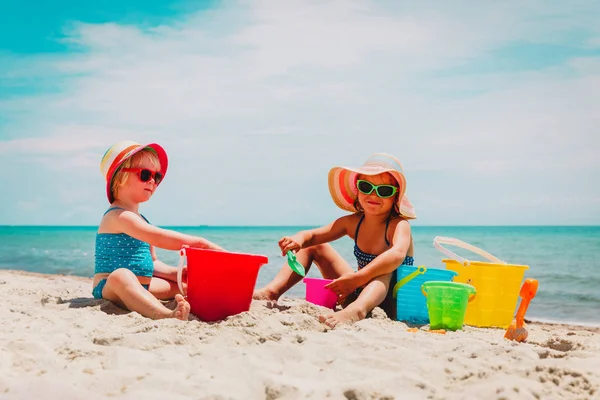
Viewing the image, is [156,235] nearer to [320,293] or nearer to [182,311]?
[182,311]

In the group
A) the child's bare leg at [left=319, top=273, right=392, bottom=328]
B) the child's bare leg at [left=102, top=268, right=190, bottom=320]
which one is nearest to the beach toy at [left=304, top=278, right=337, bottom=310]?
the child's bare leg at [left=319, top=273, right=392, bottom=328]

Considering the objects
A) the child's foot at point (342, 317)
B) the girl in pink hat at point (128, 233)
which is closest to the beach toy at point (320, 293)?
the child's foot at point (342, 317)

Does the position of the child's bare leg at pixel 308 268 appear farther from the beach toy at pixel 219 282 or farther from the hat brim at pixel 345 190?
the beach toy at pixel 219 282

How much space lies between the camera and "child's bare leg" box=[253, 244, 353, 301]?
4293 millimetres

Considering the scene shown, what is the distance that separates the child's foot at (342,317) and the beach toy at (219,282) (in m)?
0.49

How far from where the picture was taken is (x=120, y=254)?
3.89 metres

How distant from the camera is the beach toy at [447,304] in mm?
3617

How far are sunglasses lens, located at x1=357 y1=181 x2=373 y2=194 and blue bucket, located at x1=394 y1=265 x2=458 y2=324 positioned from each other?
0.61 m

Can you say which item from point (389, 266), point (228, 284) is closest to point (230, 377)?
point (228, 284)

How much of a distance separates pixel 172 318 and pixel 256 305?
2.46 feet

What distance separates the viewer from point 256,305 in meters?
3.97

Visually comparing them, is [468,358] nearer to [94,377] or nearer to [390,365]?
[390,365]

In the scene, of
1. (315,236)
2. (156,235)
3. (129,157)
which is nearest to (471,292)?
(315,236)

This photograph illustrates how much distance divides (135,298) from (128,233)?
18.1 inches
